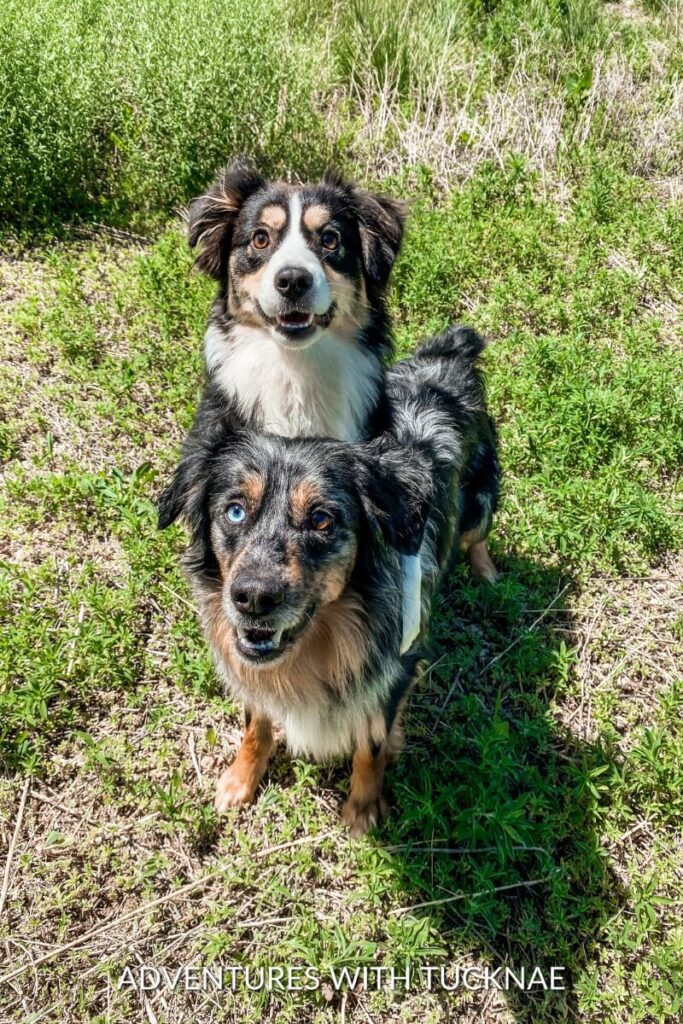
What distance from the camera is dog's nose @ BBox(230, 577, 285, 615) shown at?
213cm

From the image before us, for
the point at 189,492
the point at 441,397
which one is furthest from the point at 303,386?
the point at 189,492

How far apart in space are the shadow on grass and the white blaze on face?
5.55ft

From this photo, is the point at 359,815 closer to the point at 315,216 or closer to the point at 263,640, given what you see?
the point at 263,640

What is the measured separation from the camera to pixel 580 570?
13.0 feet

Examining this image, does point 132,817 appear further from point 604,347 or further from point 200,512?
point 604,347

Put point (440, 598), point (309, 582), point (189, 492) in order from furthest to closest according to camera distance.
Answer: point (440, 598) < point (189, 492) < point (309, 582)

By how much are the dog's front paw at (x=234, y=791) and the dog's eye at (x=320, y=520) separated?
1270 mm

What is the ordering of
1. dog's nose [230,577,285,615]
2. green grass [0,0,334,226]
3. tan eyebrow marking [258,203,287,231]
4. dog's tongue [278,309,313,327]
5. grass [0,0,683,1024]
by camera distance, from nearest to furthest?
dog's nose [230,577,285,615] < grass [0,0,683,1024] < dog's tongue [278,309,313,327] < tan eyebrow marking [258,203,287,231] < green grass [0,0,334,226]

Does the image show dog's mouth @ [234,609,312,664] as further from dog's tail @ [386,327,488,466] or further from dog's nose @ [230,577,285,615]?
dog's tail @ [386,327,488,466]

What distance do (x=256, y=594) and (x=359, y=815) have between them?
1.34 meters

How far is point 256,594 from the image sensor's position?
213cm

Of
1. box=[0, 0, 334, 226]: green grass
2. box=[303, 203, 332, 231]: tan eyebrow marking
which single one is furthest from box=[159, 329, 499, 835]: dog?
box=[0, 0, 334, 226]: green grass

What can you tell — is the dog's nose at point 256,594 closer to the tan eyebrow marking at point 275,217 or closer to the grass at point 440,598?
the grass at point 440,598

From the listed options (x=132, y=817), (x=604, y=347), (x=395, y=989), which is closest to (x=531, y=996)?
(x=395, y=989)
